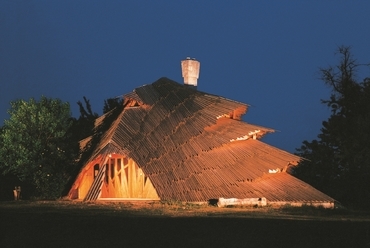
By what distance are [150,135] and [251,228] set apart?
39.8ft

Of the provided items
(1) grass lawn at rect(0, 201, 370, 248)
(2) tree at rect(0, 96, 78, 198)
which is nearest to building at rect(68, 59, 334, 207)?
(2) tree at rect(0, 96, 78, 198)

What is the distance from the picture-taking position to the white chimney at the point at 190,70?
28.7 metres

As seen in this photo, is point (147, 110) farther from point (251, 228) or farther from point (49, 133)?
point (251, 228)

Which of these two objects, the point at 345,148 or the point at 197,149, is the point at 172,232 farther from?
the point at 345,148

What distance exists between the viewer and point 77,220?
13.7 metres

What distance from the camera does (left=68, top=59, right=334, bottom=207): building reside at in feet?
75.4

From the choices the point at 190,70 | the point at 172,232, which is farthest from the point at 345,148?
the point at 172,232

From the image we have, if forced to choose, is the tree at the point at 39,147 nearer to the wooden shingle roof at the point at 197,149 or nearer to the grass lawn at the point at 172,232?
the wooden shingle roof at the point at 197,149

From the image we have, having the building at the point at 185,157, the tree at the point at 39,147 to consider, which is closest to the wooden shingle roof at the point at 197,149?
the building at the point at 185,157

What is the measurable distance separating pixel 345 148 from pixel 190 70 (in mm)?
9853

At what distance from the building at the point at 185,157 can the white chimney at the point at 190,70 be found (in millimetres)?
2091

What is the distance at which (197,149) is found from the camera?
23703mm

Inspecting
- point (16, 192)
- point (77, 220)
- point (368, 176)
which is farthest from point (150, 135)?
point (368, 176)

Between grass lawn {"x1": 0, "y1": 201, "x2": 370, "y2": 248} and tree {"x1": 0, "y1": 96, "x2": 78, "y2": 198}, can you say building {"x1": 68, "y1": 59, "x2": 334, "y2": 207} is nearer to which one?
tree {"x1": 0, "y1": 96, "x2": 78, "y2": 198}
